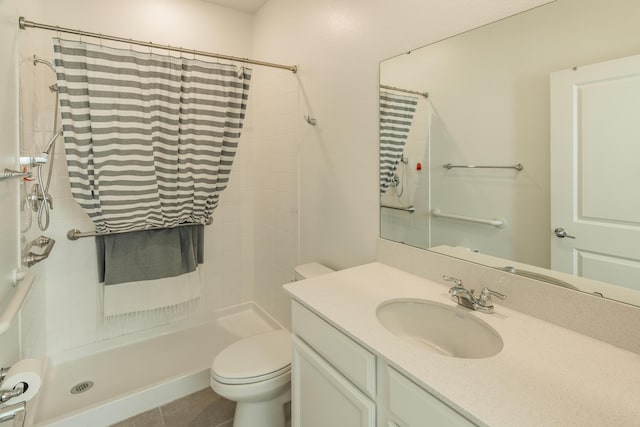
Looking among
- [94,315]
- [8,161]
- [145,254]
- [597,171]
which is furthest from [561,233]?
[94,315]

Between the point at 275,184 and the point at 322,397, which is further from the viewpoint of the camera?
the point at 275,184

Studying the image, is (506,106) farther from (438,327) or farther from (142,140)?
(142,140)

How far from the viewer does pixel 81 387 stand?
195 centimetres

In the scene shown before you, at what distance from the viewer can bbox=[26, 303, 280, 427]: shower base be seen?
68.6 inches

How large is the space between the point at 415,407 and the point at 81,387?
210 cm

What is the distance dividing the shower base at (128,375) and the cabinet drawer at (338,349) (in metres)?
1.20

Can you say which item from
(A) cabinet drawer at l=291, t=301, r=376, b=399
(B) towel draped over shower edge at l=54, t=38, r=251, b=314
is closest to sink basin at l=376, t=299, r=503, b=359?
(A) cabinet drawer at l=291, t=301, r=376, b=399

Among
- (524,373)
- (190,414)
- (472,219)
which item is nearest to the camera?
(524,373)

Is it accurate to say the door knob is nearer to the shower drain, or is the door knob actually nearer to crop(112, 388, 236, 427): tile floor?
crop(112, 388, 236, 427): tile floor

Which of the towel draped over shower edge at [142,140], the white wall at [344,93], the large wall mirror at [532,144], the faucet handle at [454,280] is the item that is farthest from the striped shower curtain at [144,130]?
the faucet handle at [454,280]

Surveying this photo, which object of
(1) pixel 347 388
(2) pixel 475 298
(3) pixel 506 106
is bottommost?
(1) pixel 347 388

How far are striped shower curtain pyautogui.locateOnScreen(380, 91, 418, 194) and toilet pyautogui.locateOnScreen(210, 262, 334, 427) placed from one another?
0.99 meters

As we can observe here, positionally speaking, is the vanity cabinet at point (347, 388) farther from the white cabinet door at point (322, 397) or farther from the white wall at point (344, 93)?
the white wall at point (344, 93)

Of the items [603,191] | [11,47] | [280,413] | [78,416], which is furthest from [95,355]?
[603,191]
